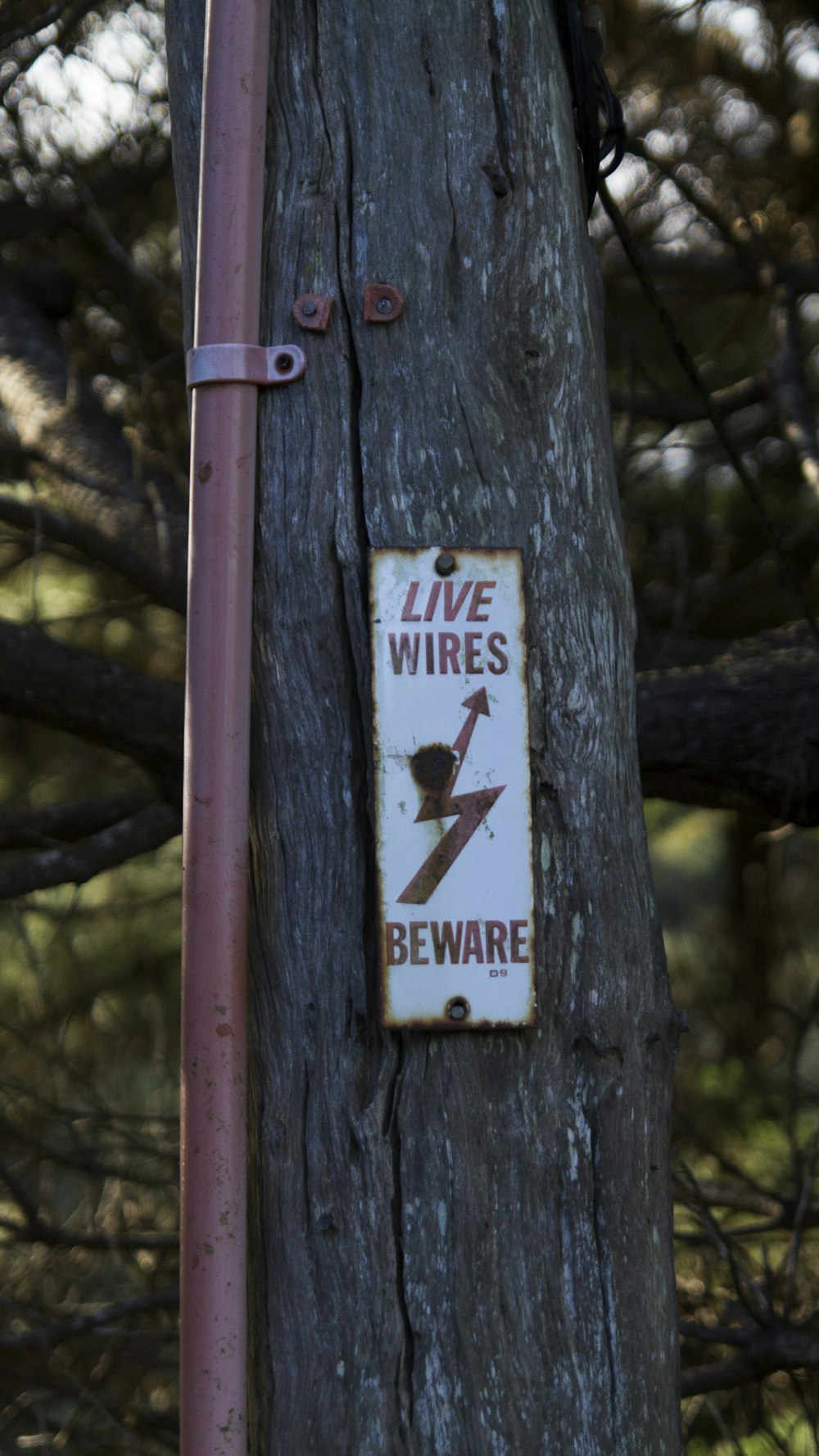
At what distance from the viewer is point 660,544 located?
464cm

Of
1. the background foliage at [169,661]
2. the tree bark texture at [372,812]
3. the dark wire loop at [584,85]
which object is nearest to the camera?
the tree bark texture at [372,812]

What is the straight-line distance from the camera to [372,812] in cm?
103

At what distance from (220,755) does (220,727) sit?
23mm

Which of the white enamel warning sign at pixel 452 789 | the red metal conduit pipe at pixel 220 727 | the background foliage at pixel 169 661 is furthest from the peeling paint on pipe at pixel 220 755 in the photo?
the background foliage at pixel 169 661

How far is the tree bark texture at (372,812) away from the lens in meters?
0.98

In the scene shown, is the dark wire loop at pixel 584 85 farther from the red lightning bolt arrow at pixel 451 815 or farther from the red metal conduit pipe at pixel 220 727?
the red lightning bolt arrow at pixel 451 815

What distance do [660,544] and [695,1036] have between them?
6.73 feet

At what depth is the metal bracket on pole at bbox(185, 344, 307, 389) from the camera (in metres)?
1.08

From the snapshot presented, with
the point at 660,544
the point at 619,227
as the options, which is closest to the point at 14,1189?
the point at 619,227

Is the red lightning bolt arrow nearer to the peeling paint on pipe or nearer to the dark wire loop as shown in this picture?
the peeling paint on pipe

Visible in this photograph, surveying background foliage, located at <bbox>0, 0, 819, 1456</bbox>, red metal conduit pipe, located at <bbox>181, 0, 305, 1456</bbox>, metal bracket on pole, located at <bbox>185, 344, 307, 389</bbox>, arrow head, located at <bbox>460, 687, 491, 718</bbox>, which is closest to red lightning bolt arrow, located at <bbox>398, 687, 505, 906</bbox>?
arrow head, located at <bbox>460, 687, 491, 718</bbox>

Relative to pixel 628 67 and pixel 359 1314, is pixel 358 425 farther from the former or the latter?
pixel 628 67

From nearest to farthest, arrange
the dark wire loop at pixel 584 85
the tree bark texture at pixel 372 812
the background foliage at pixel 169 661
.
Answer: the tree bark texture at pixel 372 812, the dark wire loop at pixel 584 85, the background foliage at pixel 169 661

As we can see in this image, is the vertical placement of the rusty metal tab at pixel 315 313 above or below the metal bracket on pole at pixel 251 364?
above
